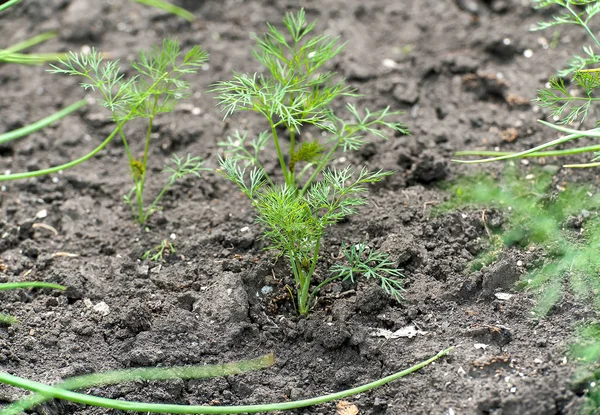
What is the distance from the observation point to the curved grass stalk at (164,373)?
2164 mm

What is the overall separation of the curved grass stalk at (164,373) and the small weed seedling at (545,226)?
2.59 ft

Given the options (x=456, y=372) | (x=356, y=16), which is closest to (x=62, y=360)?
(x=456, y=372)

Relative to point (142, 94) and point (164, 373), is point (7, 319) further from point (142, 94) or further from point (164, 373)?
point (142, 94)

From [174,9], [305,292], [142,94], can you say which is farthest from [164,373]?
[174,9]

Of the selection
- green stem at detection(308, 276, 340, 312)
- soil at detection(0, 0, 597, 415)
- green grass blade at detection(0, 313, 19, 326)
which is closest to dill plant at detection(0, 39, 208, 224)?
soil at detection(0, 0, 597, 415)

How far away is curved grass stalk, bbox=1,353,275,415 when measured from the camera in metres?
2.16

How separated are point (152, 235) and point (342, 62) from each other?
127 cm

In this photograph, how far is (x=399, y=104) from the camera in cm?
324

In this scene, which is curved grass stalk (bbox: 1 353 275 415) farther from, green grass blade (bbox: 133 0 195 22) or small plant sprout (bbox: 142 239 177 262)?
green grass blade (bbox: 133 0 195 22)

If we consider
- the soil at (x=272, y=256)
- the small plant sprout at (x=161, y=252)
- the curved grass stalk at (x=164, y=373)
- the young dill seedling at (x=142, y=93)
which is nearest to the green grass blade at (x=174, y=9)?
the soil at (x=272, y=256)

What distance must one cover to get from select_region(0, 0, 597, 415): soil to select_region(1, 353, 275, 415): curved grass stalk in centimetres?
3

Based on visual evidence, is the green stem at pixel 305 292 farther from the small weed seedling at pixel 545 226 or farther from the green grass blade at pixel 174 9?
the green grass blade at pixel 174 9

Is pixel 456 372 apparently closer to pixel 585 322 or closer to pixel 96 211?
pixel 585 322

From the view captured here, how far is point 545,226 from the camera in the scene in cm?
251
